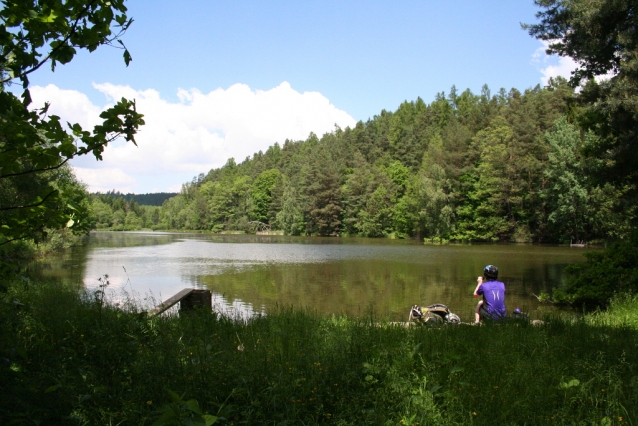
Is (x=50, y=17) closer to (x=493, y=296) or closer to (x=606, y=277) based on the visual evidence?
(x=493, y=296)

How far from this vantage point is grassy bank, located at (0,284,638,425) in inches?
128

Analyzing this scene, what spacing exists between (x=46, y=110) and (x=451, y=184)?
60152 mm

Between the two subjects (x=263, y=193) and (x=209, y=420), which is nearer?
(x=209, y=420)

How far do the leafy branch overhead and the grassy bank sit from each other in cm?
79

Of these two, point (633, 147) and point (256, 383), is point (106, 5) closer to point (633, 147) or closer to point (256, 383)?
point (256, 383)

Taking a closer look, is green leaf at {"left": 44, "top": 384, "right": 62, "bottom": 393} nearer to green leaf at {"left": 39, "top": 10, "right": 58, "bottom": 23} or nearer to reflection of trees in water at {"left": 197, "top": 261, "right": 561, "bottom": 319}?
green leaf at {"left": 39, "top": 10, "right": 58, "bottom": 23}

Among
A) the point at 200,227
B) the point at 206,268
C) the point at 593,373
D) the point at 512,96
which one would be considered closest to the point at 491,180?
the point at 512,96

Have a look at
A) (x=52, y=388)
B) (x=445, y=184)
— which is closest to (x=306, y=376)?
(x=52, y=388)

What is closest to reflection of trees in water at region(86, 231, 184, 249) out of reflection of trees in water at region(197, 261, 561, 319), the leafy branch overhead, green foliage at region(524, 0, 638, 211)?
reflection of trees in water at region(197, 261, 561, 319)

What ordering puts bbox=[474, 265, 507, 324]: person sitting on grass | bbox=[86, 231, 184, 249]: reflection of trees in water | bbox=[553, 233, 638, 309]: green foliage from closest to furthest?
bbox=[474, 265, 507, 324]: person sitting on grass → bbox=[553, 233, 638, 309]: green foliage → bbox=[86, 231, 184, 249]: reflection of trees in water

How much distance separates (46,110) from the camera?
3145mm

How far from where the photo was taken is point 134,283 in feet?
63.1

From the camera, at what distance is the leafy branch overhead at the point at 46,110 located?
9.39 ft

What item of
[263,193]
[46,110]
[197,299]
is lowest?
[197,299]
